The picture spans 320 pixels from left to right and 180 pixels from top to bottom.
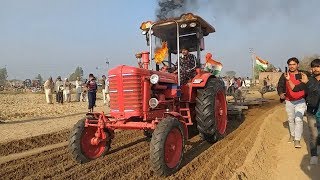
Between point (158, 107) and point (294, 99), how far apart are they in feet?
7.46

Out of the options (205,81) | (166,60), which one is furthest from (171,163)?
(166,60)

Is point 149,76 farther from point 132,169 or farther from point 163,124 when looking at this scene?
point 132,169

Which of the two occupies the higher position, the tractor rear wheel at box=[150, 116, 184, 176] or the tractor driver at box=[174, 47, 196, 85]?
the tractor driver at box=[174, 47, 196, 85]

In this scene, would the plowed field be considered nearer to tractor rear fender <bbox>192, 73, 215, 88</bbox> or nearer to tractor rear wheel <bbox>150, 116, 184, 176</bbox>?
tractor rear wheel <bbox>150, 116, 184, 176</bbox>

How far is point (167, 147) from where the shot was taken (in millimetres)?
4781

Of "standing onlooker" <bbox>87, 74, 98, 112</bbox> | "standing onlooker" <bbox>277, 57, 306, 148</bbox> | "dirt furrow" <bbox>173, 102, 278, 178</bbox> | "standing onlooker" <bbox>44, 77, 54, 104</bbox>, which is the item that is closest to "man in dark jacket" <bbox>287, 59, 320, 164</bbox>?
"standing onlooker" <bbox>277, 57, 306, 148</bbox>

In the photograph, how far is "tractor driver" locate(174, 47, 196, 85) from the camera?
6.85m

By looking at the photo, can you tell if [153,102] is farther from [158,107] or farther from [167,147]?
Result: [167,147]

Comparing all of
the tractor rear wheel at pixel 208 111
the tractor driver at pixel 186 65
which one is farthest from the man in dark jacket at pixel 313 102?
the tractor driver at pixel 186 65

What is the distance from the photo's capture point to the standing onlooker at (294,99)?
5668 millimetres

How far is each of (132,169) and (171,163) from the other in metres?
0.63

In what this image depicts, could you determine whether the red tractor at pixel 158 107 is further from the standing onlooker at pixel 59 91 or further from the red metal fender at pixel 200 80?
the standing onlooker at pixel 59 91

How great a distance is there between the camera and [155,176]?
4703mm

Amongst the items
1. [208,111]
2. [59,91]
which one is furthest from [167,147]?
[59,91]
